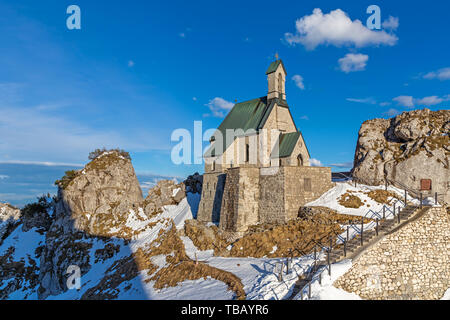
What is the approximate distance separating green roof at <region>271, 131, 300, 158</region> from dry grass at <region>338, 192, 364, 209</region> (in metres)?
7.78

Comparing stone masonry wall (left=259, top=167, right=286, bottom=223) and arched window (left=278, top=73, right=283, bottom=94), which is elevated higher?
arched window (left=278, top=73, right=283, bottom=94)

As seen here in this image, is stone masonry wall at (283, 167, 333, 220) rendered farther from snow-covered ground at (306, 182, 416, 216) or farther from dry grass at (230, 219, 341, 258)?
dry grass at (230, 219, 341, 258)

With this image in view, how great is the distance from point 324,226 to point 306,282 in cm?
761

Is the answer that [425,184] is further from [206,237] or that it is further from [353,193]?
[206,237]

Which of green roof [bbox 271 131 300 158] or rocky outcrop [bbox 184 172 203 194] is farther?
rocky outcrop [bbox 184 172 203 194]

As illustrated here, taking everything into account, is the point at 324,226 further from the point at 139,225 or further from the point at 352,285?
the point at 139,225

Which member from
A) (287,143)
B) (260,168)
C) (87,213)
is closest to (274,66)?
(287,143)

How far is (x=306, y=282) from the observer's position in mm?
17141

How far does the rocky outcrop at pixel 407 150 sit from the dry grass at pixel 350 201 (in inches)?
197

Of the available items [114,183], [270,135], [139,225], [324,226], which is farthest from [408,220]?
[114,183]

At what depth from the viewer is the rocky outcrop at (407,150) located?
92.1 feet

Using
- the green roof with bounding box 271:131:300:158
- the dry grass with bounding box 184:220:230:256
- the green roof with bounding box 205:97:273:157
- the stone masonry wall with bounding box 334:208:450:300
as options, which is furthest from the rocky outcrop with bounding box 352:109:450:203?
the dry grass with bounding box 184:220:230:256

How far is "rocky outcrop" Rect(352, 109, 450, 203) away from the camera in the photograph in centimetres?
2808

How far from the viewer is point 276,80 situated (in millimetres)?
37625
